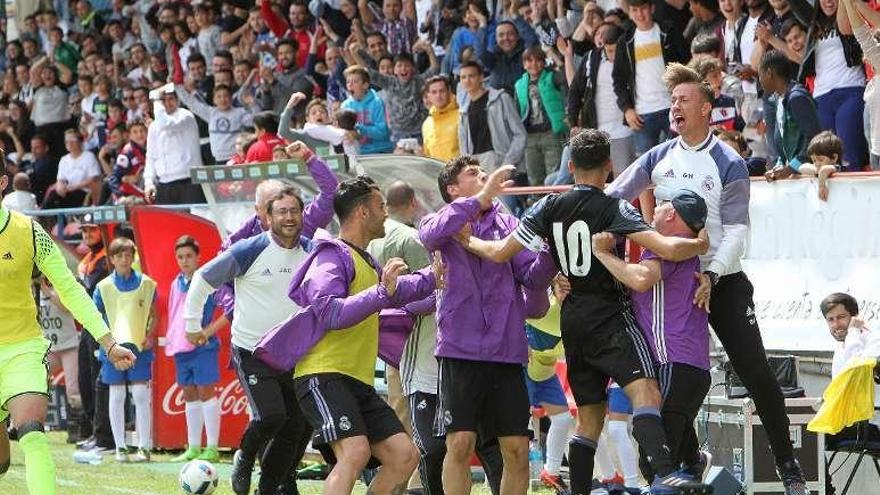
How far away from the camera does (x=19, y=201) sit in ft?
68.6

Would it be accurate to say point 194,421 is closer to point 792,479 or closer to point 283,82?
point 283,82

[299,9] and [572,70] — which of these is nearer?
[572,70]

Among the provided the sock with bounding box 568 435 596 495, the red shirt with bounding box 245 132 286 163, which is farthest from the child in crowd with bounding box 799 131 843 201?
the red shirt with bounding box 245 132 286 163

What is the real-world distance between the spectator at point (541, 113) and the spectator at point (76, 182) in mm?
8536

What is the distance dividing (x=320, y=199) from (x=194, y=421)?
14.4 feet

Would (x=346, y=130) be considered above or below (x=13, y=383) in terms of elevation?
above

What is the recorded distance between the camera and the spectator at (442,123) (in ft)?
55.7

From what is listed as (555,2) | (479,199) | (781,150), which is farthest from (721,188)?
(555,2)

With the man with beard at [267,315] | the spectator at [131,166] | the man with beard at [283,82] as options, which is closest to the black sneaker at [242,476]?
the man with beard at [267,315]

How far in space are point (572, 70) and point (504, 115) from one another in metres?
0.80

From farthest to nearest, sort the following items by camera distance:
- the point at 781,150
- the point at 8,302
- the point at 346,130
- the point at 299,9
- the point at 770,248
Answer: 1. the point at 299,9
2. the point at 346,130
3. the point at 781,150
4. the point at 770,248
5. the point at 8,302

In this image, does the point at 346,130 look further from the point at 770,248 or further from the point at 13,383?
the point at 13,383

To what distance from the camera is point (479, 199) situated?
351 inches

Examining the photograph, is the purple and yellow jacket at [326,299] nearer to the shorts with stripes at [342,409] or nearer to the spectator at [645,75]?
the shorts with stripes at [342,409]
